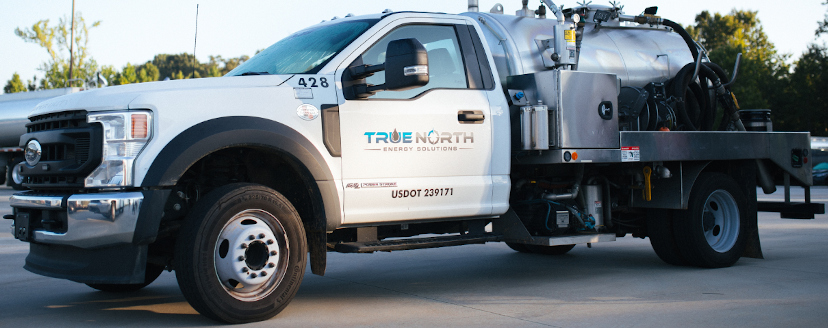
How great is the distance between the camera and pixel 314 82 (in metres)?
5.28

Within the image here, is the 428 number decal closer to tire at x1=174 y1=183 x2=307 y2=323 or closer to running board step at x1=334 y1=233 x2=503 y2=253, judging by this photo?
tire at x1=174 y1=183 x2=307 y2=323

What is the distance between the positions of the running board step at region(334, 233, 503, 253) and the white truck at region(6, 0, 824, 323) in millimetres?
22

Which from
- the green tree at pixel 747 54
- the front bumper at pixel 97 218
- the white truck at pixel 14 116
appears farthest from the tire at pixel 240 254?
the green tree at pixel 747 54

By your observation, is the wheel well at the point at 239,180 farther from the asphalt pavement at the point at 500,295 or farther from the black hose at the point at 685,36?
the black hose at the point at 685,36

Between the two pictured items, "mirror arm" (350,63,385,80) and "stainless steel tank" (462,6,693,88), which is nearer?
"mirror arm" (350,63,385,80)

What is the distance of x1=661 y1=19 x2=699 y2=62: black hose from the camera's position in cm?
812

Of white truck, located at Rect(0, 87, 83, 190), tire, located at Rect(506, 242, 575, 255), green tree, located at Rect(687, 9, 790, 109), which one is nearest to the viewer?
tire, located at Rect(506, 242, 575, 255)

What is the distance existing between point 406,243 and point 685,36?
14.6ft

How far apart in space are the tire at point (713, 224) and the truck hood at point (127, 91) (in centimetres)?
423

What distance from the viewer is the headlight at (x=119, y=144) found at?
15.0 feet

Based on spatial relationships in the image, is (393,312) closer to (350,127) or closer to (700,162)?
(350,127)

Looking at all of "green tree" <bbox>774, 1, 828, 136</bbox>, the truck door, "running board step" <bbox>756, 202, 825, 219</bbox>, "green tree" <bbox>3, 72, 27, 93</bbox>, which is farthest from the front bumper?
"green tree" <bbox>3, 72, 27, 93</bbox>

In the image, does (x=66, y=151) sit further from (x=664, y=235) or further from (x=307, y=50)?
(x=664, y=235)

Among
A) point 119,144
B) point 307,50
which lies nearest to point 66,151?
point 119,144
